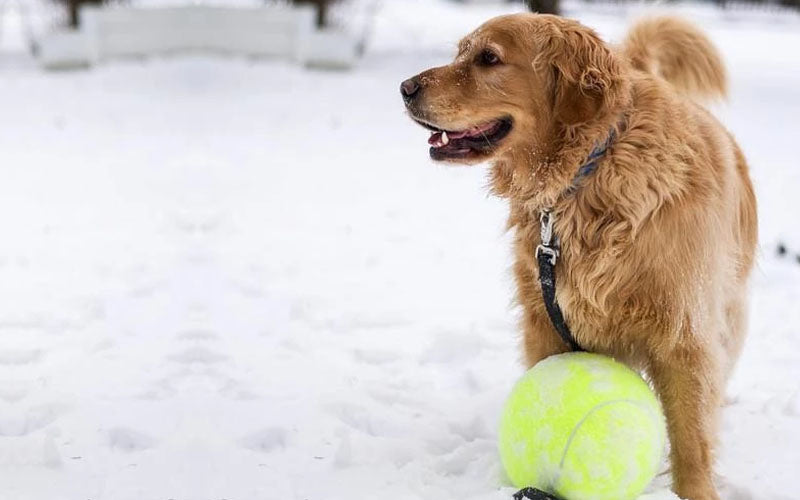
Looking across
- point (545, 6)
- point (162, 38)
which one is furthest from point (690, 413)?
point (162, 38)

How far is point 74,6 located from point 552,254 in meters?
11.4

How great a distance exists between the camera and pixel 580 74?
116 inches

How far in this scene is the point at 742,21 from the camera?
69.3 ft

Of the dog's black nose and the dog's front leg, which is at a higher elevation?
the dog's black nose

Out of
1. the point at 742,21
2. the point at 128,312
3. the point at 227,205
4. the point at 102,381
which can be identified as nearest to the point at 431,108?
the point at 102,381

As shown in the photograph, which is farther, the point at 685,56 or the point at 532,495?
the point at 685,56

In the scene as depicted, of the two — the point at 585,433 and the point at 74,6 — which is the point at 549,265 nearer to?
the point at 585,433

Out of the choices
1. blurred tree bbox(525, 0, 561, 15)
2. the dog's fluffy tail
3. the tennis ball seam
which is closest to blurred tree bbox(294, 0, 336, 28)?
blurred tree bbox(525, 0, 561, 15)

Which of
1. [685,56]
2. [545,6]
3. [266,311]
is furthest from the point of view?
[545,6]

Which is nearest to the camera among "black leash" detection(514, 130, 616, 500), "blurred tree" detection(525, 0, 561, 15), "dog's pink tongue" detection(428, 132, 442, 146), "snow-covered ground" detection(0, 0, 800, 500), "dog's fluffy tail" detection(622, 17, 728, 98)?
"black leash" detection(514, 130, 616, 500)

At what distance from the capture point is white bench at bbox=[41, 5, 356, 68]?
11.3 meters

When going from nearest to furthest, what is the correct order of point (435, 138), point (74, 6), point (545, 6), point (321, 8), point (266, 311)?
point (435, 138) → point (266, 311) → point (545, 6) → point (74, 6) → point (321, 8)

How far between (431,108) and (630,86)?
0.73 meters

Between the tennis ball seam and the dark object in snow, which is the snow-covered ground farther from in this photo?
the tennis ball seam
